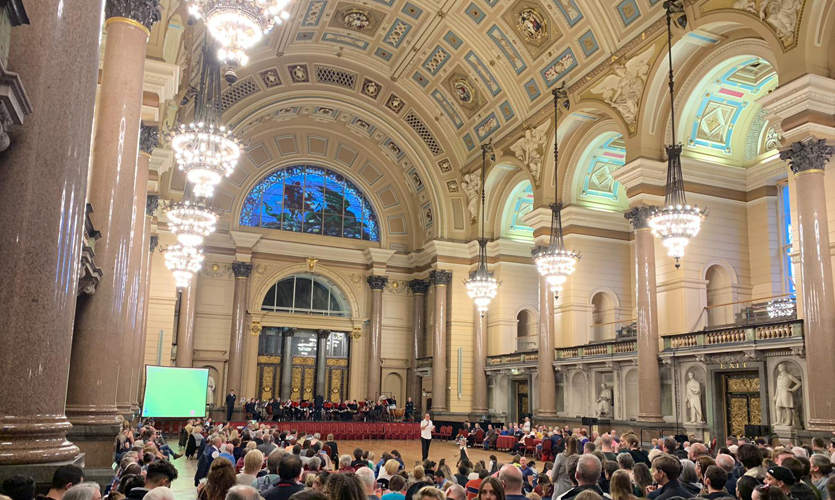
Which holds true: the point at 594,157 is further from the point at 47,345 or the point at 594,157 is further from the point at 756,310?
the point at 47,345

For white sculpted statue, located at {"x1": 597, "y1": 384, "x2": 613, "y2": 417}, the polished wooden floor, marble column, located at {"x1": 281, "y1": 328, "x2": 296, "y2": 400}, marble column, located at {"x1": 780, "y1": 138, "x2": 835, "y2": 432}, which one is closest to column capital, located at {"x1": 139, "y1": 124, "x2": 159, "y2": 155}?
the polished wooden floor

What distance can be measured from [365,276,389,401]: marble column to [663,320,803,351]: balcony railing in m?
14.2

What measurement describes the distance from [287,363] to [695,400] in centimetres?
1729

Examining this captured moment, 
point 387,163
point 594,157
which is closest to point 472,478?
point 594,157

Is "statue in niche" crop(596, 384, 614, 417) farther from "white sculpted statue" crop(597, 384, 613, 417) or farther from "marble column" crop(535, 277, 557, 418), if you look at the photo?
"marble column" crop(535, 277, 557, 418)

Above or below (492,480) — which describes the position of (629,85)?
above

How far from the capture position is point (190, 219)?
42.5 feet

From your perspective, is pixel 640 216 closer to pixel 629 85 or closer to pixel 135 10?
pixel 629 85

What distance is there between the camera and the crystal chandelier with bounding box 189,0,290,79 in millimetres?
6812

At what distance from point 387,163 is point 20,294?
85.8 ft

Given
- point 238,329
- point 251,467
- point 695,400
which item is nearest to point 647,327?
point 695,400

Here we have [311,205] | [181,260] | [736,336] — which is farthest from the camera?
[311,205]

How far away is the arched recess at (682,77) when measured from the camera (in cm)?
1534

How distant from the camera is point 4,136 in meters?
3.76
